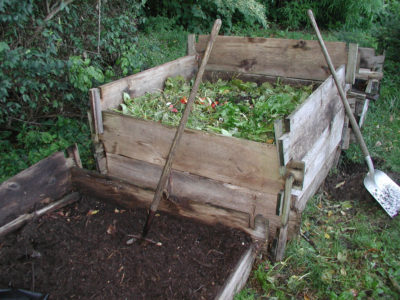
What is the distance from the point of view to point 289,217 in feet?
8.66

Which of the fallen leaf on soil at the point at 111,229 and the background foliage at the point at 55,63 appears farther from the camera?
the background foliage at the point at 55,63

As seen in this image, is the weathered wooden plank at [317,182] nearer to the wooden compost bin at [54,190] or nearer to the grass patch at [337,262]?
the grass patch at [337,262]

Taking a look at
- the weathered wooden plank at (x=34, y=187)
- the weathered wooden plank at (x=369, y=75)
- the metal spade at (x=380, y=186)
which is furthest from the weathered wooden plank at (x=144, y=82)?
the weathered wooden plank at (x=369, y=75)

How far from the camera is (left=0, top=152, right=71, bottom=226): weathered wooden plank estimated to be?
2590mm

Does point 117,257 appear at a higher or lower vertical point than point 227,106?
lower

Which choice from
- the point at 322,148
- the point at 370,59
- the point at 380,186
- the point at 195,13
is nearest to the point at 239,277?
the point at 322,148

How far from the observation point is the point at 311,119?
268cm

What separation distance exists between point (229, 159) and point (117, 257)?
99cm

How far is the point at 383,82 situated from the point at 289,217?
398cm

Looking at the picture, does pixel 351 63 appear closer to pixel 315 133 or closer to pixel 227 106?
pixel 315 133

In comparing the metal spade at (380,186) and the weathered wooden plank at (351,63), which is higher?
the weathered wooden plank at (351,63)

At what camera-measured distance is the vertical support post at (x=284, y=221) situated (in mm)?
2406

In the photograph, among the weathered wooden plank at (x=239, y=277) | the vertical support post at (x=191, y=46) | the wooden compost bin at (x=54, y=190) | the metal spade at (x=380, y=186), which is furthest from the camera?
the vertical support post at (x=191, y=46)

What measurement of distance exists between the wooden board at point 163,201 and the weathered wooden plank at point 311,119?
49 centimetres
